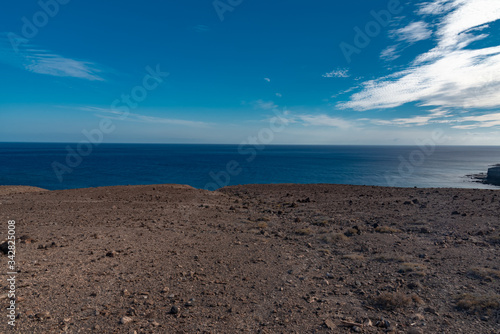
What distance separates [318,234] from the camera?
1192cm

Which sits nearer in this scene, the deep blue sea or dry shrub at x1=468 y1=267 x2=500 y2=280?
dry shrub at x1=468 y1=267 x2=500 y2=280

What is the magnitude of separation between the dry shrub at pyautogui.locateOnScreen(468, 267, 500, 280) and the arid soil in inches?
1.9

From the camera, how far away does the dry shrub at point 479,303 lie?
5648 mm

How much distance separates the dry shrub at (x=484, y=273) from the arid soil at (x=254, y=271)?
0.05 meters

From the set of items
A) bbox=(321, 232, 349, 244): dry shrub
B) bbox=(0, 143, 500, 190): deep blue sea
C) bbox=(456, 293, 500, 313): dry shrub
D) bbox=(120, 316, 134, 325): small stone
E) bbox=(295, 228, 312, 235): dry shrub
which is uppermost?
bbox=(456, 293, 500, 313): dry shrub

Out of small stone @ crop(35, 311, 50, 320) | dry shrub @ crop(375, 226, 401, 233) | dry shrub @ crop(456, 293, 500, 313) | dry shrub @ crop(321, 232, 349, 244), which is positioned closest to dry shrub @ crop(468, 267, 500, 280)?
dry shrub @ crop(456, 293, 500, 313)

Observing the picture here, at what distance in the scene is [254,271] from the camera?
25.9 ft

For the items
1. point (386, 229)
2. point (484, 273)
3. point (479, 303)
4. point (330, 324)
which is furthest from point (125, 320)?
point (386, 229)

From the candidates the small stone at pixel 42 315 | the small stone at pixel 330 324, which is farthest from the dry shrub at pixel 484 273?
the small stone at pixel 42 315

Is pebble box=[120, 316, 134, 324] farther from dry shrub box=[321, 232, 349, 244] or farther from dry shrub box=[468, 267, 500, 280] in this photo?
dry shrub box=[468, 267, 500, 280]

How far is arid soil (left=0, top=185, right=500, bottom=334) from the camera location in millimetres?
5332

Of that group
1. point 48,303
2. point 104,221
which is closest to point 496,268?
point 48,303

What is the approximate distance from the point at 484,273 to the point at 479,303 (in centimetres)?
201

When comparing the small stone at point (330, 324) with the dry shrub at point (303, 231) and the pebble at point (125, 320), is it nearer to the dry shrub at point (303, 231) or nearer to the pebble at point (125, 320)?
the pebble at point (125, 320)
